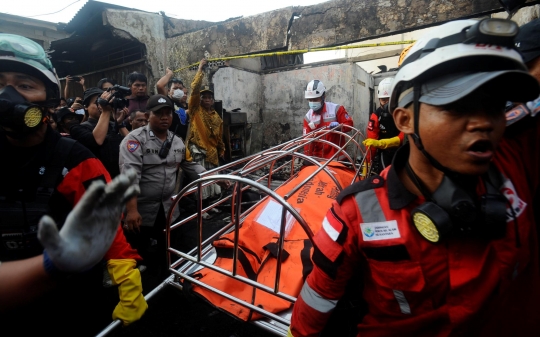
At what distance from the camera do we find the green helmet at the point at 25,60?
4.35 feet

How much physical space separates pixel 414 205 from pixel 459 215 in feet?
0.47

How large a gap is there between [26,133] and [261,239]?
1533mm

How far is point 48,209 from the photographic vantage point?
1.38 m

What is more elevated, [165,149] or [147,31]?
[147,31]

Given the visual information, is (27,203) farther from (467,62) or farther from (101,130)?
(467,62)

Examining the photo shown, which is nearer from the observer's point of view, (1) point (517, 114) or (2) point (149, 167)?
(1) point (517, 114)

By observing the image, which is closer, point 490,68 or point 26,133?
point 490,68

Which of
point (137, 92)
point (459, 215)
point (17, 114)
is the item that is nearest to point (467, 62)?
point (459, 215)

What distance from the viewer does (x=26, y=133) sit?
53.3 inches

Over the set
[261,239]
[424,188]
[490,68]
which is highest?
[490,68]

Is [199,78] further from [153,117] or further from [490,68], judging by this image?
[490,68]

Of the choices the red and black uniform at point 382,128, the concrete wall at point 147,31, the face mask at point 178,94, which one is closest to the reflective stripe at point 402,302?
the red and black uniform at point 382,128

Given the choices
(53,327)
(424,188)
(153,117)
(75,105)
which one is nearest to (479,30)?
(424,188)

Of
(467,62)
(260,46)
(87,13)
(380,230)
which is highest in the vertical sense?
(87,13)
